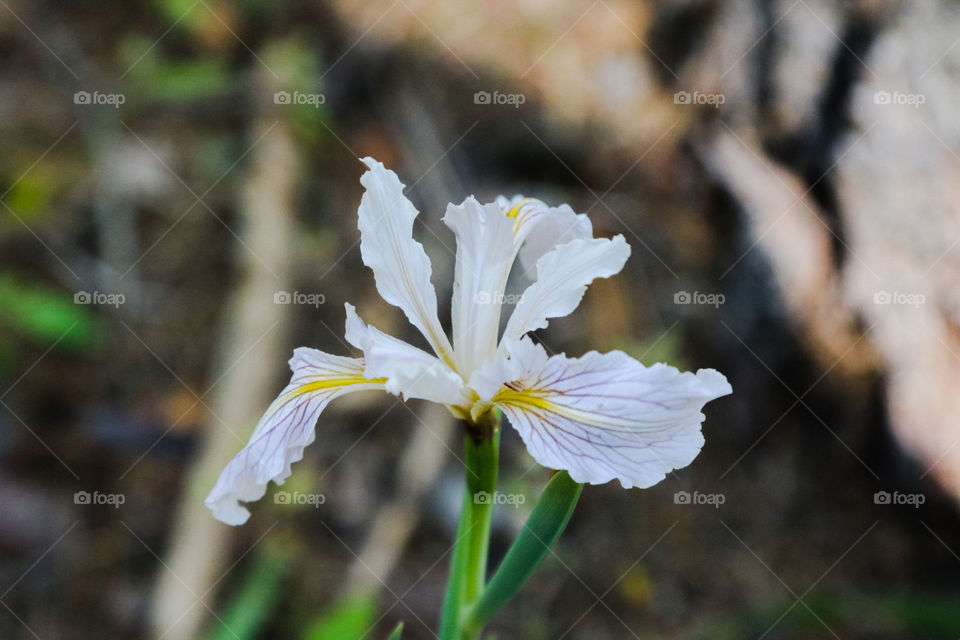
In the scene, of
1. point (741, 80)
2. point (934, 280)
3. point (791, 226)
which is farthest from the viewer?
point (741, 80)

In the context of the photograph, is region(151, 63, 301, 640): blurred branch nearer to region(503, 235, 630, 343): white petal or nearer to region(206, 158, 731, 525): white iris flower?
region(206, 158, 731, 525): white iris flower

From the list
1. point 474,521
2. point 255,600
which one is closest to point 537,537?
point 474,521

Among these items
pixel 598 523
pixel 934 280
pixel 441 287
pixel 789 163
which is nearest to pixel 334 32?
pixel 441 287

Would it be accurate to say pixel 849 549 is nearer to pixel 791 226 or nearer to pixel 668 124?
pixel 791 226

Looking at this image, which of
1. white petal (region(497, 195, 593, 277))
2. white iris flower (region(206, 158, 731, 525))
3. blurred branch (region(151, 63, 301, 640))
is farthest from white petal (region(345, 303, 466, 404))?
blurred branch (region(151, 63, 301, 640))

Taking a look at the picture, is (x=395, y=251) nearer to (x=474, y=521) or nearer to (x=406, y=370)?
(x=406, y=370)

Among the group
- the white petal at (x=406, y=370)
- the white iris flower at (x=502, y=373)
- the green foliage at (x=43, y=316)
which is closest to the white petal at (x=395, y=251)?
the white iris flower at (x=502, y=373)
